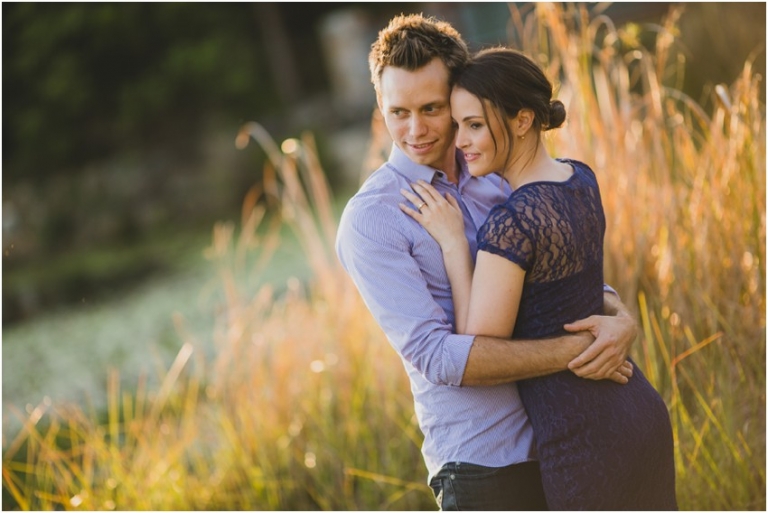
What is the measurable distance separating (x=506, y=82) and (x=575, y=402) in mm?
656

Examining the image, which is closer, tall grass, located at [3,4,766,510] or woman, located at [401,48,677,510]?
woman, located at [401,48,677,510]

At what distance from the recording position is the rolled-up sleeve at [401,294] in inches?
72.4

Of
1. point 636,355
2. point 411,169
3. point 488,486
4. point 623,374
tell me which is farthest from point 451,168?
point 636,355

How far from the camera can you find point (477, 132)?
1.88 meters

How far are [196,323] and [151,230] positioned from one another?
436 centimetres

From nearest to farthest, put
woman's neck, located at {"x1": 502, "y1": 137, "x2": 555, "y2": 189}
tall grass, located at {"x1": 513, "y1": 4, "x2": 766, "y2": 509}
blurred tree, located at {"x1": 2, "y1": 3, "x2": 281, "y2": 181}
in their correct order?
woman's neck, located at {"x1": 502, "y1": 137, "x2": 555, "y2": 189} → tall grass, located at {"x1": 513, "y1": 4, "x2": 766, "y2": 509} → blurred tree, located at {"x1": 2, "y1": 3, "x2": 281, "y2": 181}

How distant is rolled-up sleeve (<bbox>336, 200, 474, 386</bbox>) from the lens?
1.84m

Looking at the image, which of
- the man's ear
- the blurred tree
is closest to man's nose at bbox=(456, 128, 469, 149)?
the man's ear

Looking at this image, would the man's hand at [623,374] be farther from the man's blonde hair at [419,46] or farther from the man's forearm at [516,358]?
the man's blonde hair at [419,46]

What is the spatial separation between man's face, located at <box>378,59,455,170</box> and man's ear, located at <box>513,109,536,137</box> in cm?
15

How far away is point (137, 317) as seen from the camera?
8.12 m

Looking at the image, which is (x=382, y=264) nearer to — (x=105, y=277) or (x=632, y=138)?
(x=632, y=138)

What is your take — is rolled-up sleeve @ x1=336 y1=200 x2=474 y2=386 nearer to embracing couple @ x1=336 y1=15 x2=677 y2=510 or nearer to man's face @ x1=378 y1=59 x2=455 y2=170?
embracing couple @ x1=336 y1=15 x2=677 y2=510

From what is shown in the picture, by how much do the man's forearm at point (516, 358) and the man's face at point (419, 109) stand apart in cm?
→ 44
